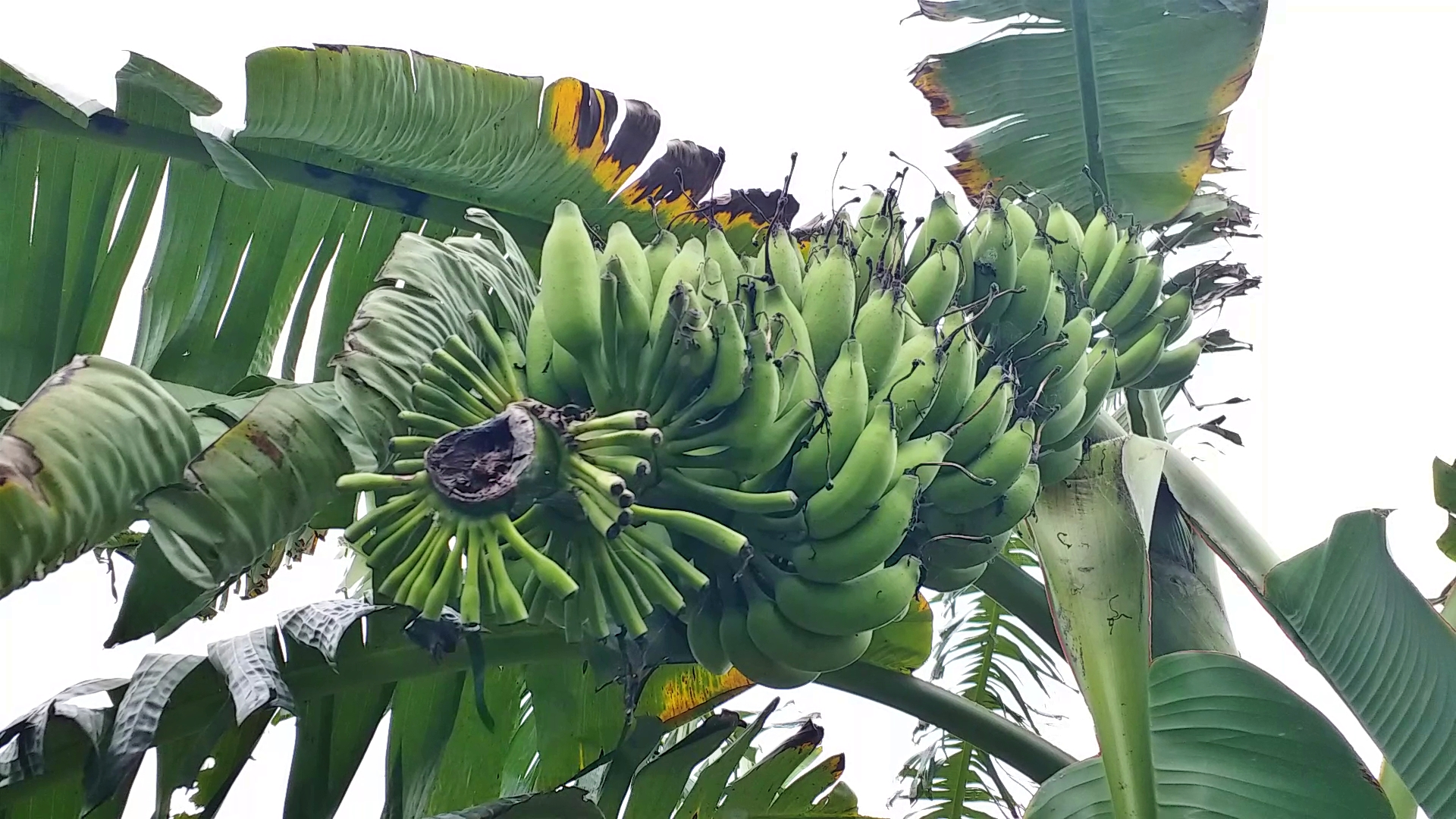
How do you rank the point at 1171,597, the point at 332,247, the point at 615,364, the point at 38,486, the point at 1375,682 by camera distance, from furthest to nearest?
1. the point at 332,247
2. the point at 1171,597
3. the point at 1375,682
4. the point at 615,364
5. the point at 38,486

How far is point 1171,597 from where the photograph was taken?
4.04ft

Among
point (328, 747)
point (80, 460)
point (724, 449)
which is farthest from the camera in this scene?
point (328, 747)

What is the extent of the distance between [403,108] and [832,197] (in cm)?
52

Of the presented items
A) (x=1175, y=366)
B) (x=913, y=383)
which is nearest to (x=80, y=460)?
(x=913, y=383)

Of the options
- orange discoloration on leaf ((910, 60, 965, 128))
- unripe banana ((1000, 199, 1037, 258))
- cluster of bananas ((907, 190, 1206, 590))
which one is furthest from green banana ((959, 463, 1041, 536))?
orange discoloration on leaf ((910, 60, 965, 128))

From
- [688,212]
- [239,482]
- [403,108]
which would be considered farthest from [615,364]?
[688,212]

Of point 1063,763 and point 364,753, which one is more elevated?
point 1063,763

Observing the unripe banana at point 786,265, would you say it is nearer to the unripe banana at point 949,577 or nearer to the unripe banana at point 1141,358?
the unripe banana at point 949,577

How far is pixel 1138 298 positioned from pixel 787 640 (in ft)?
2.38

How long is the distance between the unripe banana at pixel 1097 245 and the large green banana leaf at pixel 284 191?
0.39 meters

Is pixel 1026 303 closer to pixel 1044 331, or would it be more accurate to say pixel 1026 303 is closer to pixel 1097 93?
pixel 1044 331

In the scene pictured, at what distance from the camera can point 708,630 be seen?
89 cm

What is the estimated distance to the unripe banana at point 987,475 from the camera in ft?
3.02

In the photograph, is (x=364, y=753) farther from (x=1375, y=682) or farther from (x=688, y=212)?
(x=1375, y=682)
